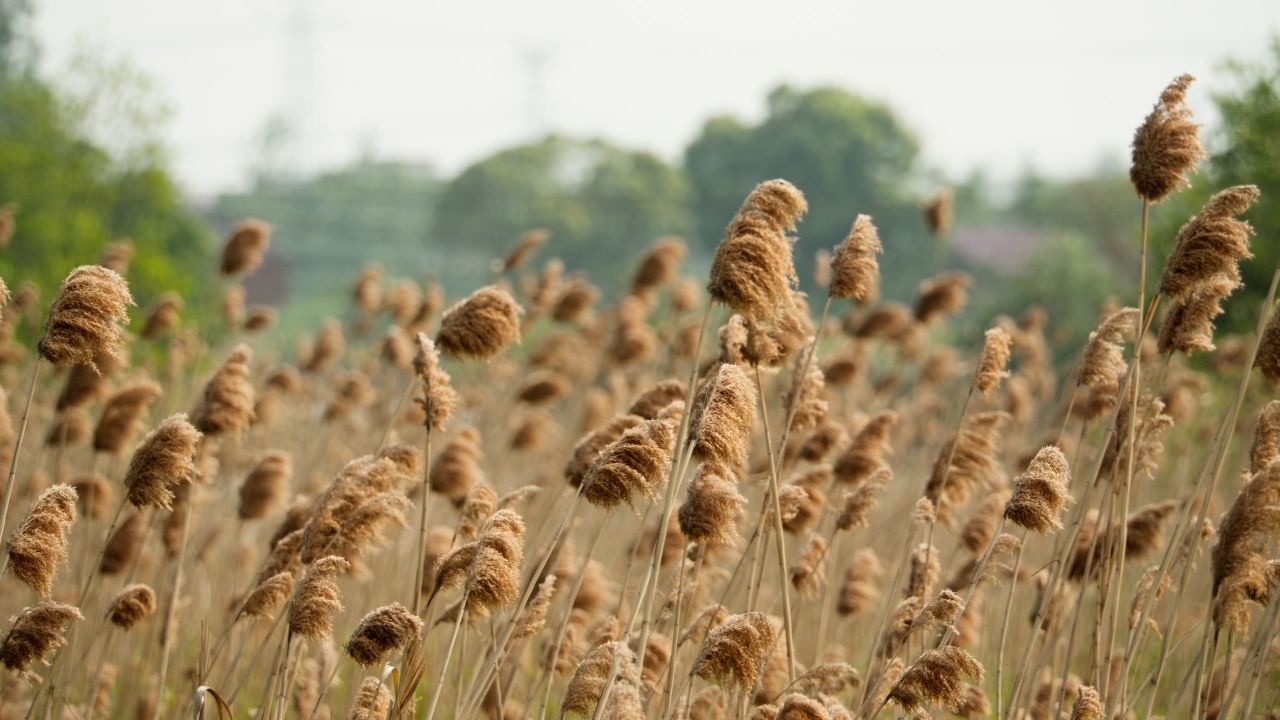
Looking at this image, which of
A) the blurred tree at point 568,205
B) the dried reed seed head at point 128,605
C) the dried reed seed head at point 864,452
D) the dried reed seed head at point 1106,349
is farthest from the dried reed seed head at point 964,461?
the blurred tree at point 568,205

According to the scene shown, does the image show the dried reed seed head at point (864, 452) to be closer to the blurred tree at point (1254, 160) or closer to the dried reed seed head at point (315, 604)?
the dried reed seed head at point (315, 604)

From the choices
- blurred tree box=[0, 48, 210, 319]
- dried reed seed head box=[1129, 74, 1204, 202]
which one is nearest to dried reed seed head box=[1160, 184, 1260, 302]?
dried reed seed head box=[1129, 74, 1204, 202]

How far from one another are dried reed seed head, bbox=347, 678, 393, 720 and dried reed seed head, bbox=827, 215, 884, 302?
5.54 ft

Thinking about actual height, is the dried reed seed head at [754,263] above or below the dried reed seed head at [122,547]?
above

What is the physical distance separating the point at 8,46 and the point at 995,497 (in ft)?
153

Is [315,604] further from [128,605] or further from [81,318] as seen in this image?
[128,605]

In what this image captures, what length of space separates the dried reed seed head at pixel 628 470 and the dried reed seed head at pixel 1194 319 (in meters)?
1.68

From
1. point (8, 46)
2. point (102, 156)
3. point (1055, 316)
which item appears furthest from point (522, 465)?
point (8, 46)

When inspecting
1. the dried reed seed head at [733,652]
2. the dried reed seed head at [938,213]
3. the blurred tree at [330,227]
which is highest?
the blurred tree at [330,227]

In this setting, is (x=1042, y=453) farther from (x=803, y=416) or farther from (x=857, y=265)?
(x=803, y=416)

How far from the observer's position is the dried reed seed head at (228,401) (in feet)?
13.5

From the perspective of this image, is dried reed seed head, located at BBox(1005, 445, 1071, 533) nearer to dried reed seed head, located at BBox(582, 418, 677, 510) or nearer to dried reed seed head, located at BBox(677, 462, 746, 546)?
dried reed seed head, located at BBox(677, 462, 746, 546)

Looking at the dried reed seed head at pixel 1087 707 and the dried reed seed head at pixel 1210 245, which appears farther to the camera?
the dried reed seed head at pixel 1210 245

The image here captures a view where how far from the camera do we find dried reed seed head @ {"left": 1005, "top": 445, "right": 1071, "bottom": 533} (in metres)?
3.22
